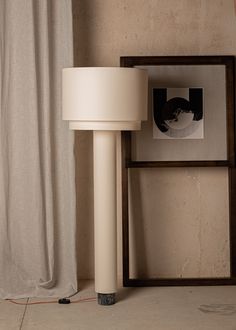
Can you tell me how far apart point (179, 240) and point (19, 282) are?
1128mm

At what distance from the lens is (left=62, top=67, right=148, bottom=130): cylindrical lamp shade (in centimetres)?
440

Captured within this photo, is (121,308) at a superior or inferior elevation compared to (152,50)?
inferior

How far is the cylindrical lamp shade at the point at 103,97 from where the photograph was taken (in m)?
4.40

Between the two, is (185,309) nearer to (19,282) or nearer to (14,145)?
(19,282)

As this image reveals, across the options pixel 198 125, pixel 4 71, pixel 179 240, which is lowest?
pixel 179 240

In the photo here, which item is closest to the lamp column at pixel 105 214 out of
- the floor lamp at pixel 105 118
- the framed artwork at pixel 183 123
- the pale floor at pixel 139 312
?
the floor lamp at pixel 105 118

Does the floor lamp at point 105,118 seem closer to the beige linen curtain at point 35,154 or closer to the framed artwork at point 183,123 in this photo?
the beige linen curtain at point 35,154

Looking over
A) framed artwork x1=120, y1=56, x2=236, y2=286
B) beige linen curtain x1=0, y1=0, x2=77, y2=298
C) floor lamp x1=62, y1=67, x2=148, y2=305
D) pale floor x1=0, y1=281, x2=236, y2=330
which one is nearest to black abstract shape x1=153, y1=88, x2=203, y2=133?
framed artwork x1=120, y1=56, x2=236, y2=286

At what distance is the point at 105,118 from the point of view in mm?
4414

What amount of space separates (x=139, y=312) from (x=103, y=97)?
50.0 inches

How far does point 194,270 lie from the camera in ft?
17.1

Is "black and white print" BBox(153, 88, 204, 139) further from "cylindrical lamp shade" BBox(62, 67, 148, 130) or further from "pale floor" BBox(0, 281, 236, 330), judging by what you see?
"pale floor" BBox(0, 281, 236, 330)

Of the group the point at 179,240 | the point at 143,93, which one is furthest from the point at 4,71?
the point at 179,240

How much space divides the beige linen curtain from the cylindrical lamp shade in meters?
0.40
